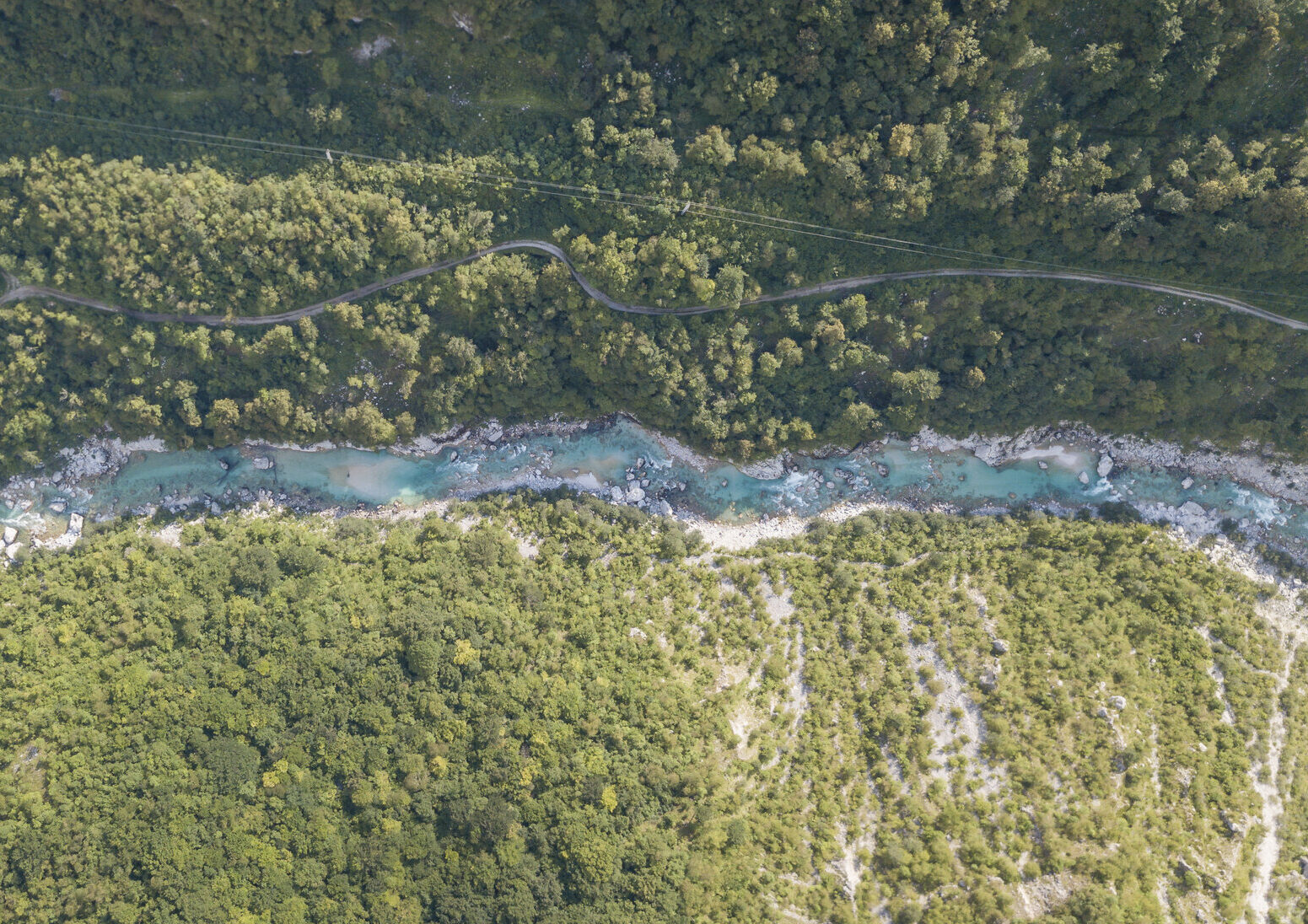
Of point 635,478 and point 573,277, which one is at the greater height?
point 573,277

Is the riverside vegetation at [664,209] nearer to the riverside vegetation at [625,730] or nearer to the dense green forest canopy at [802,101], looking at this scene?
the dense green forest canopy at [802,101]

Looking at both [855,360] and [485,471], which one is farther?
[485,471]

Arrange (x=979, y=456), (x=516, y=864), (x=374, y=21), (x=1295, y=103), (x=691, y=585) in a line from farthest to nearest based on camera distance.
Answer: (x=979, y=456)
(x=691, y=585)
(x=374, y=21)
(x=1295, y=103)
(x=516, y=864)

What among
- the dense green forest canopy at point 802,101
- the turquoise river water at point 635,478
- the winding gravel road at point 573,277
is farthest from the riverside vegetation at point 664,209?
the turquoise river water at point 635,478

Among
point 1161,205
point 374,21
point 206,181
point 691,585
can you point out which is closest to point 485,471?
point 691,585

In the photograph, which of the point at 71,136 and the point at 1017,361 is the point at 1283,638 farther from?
the point at 71,136

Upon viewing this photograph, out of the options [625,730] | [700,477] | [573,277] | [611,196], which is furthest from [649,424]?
[625,730]

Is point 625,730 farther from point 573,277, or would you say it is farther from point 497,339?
point 573,277
